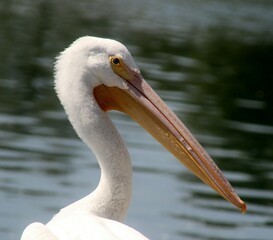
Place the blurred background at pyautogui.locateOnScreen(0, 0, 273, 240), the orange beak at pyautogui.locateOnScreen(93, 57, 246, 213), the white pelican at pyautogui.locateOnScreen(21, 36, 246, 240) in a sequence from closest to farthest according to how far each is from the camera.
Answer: the white pelican at pyautogui.locateOnScreen(21, 36, 246, 240) < the orange beak at pyautogui.locateOnScreen(93, 57, 246, 213) < the blurred background at pyautogui.locateOnScreen(0, 0, 273, 240)

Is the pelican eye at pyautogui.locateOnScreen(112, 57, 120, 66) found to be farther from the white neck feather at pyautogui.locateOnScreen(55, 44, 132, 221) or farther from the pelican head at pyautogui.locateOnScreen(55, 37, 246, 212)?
the white neck feather at pyautogui.locateOnScreen(55, 44, 132, 221)

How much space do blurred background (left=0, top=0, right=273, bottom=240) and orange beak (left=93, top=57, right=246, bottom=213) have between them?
527 centimetres

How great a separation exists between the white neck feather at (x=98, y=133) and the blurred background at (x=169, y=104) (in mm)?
5332

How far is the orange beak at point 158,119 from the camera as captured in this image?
585 centimetres

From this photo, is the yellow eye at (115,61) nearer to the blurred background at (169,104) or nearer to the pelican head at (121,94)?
the pelican head at (121,94)

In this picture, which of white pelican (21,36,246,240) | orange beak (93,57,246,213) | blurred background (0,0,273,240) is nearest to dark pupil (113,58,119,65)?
white pelican (21,36,246,240)

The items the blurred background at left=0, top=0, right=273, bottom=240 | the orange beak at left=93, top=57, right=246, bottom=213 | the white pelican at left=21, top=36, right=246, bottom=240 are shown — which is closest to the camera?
the white pelican at left=21, top=36, right=246, bottom=240

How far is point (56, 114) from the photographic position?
17.5 m

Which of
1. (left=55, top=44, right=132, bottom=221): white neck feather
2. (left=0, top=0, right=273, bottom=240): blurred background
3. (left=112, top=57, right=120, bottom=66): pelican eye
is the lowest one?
(left=0, top=0, right=273, bottom=240): blurred background

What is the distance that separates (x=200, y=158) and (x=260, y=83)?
61.7ft

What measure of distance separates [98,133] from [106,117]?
112 millimetres

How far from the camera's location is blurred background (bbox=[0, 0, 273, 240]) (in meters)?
12.5

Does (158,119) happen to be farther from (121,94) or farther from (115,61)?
(115,61)

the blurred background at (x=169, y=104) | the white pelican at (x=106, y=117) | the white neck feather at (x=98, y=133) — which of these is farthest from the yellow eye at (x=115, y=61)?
the blurred background at (x=169, y=104)
